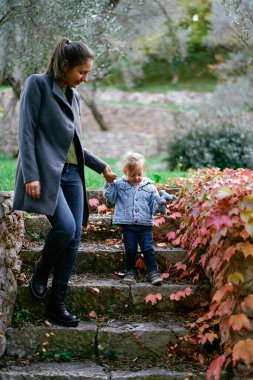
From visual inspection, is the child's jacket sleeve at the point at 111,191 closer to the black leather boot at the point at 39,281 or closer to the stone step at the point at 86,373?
the black leather boot at the point at 39,281

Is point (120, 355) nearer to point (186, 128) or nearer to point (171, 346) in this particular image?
point (171, 346)

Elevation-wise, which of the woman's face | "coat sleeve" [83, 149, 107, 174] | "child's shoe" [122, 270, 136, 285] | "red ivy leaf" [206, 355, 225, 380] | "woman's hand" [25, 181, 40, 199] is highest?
the woman's face

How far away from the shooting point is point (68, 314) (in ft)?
12.6

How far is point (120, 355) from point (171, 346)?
347 millimetres

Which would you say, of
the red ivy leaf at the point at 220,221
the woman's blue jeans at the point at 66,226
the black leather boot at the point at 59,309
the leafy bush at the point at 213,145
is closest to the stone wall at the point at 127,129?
the leafy bush at the point at 213,145

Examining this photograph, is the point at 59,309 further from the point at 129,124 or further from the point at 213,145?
the point at 129,124

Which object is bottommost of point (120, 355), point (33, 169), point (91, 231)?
point (120, 355)

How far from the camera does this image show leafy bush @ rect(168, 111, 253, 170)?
1093cm

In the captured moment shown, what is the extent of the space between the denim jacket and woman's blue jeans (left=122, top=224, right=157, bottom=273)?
5cm

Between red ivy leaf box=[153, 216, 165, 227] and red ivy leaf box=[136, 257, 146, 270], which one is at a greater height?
red ivy leaf box=[153, 216, 165, 227]

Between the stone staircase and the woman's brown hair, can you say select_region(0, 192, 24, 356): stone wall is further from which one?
the woman's brown hair

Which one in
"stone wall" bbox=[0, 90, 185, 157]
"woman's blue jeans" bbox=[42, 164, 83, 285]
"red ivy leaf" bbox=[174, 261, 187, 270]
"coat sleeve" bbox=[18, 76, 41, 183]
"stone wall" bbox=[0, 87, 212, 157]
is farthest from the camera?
"stone wall" bbox=[0, 90, 185, 157]

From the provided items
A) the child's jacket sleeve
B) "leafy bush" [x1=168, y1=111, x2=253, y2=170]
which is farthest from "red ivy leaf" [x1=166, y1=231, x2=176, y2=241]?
"leafy bush" [x1=168, y1=111, x2=253, y2=170]

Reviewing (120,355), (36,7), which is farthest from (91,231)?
(36,7)
